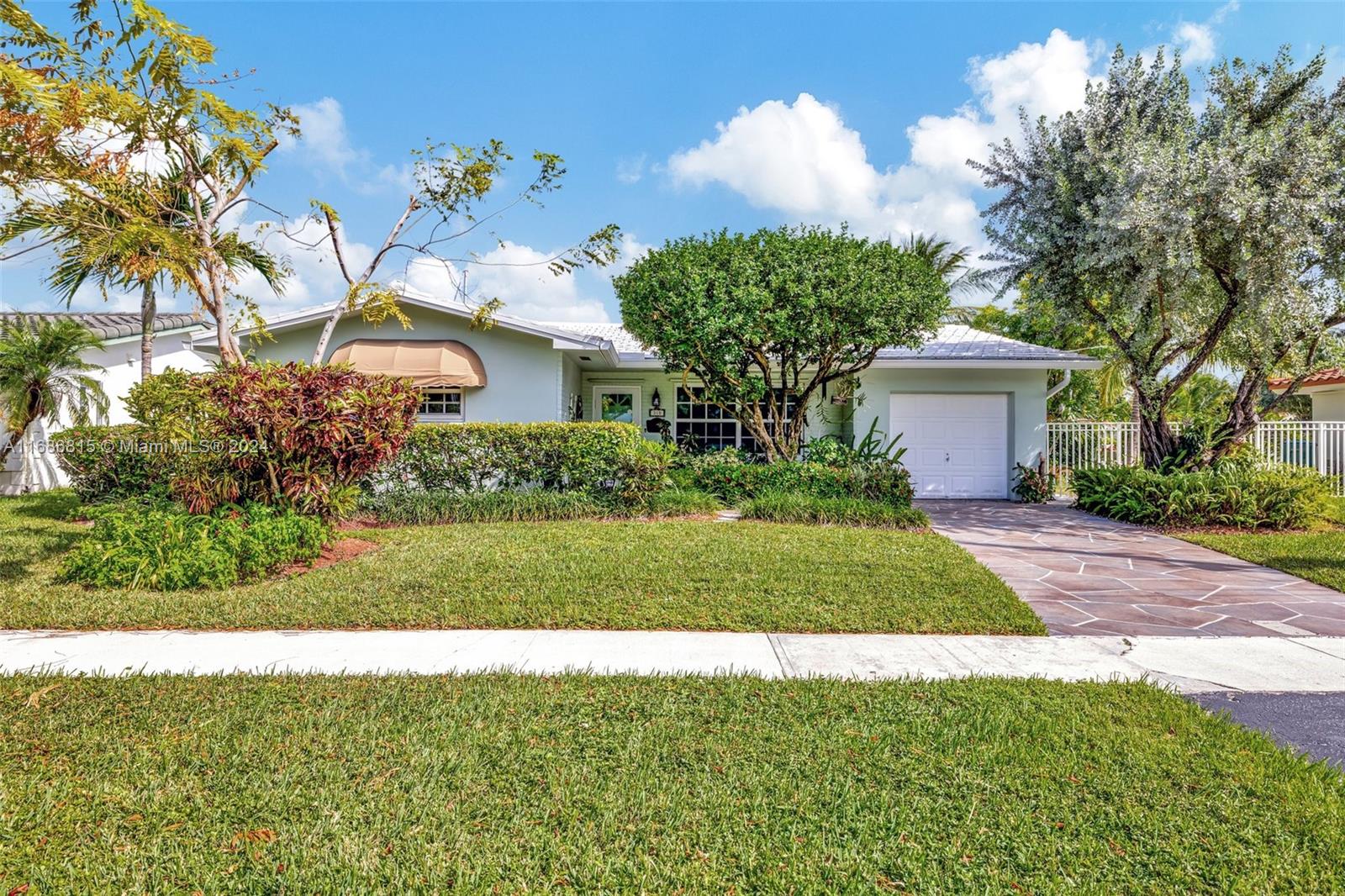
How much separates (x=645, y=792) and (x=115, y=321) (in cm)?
2109

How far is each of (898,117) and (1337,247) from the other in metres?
7.45

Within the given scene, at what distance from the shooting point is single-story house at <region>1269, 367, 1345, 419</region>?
1939 cm

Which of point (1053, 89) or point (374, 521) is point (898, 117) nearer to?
point (1053, 89)

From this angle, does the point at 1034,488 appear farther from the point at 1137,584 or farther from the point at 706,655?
the point at 706,655

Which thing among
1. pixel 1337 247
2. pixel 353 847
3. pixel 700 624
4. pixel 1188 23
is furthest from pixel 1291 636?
pixel 1188 23

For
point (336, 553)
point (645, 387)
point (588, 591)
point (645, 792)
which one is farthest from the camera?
point (645, 387)

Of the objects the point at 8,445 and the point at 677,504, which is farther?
the point at 8,445

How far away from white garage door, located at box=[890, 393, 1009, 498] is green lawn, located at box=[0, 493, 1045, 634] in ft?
21.0

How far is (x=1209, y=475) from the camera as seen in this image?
11203 mm

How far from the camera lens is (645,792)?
3018 mm

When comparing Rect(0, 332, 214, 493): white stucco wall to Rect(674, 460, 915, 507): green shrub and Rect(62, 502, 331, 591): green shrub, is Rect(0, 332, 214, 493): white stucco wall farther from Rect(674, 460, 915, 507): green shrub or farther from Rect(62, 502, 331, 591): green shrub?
Rect(674, 460, 915, 507): green shrub

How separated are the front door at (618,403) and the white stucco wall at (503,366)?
3348 millimetres

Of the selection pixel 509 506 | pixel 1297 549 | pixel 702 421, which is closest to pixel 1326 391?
pixel 1297 549

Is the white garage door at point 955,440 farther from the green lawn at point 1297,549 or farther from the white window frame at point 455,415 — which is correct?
the white window frame at point 455,415
